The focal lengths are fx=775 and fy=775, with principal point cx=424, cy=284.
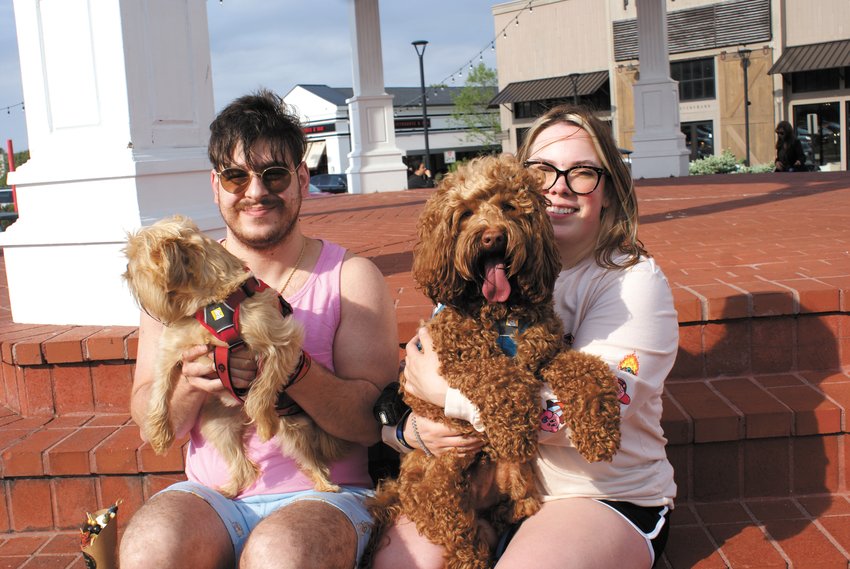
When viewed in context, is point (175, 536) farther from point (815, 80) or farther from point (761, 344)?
point (815, 80)

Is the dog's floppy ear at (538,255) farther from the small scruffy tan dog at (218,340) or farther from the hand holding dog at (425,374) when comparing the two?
the small scruffy tan dog at (218,340)

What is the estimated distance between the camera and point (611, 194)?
2709 millimetres

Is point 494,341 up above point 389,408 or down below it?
above

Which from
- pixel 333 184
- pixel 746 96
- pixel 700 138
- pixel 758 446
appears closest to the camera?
pixel 758 446

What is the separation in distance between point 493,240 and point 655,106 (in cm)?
1381

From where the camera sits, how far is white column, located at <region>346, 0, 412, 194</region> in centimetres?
1382

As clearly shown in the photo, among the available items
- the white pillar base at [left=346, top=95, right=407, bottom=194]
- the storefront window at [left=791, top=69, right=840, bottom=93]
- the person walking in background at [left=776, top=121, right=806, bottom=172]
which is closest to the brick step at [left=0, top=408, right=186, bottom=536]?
the white pillar base at [left=346, top=95, right=407, bottom=194]

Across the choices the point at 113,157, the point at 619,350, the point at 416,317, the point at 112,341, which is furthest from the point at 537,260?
the point at 113,157

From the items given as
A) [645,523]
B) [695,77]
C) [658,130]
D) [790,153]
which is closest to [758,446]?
[645,523]

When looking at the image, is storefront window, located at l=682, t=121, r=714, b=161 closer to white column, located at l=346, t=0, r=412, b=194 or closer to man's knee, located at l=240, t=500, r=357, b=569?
white column, located at l=346, t=0, r=412, b=194

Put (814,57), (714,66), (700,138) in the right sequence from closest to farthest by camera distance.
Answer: (814,57)
(714,66)
(700,138)

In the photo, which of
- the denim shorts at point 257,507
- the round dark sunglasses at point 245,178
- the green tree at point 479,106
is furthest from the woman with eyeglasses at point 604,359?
the green tree at point 479,106

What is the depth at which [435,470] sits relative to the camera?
2.40m

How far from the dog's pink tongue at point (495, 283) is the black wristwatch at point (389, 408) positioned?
0.56m
